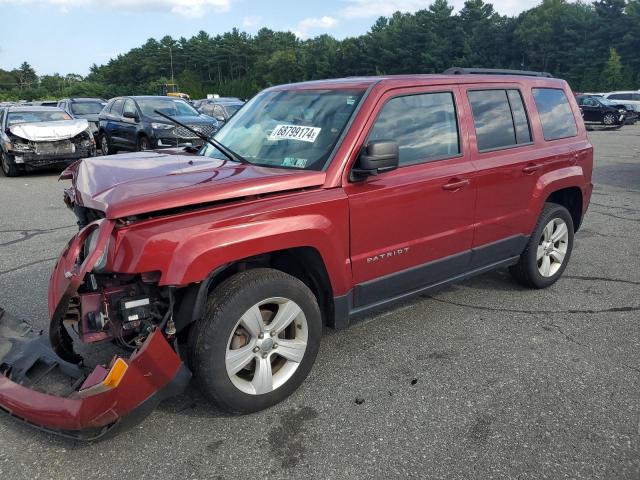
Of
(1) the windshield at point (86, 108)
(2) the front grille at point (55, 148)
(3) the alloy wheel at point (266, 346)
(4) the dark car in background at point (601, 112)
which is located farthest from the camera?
(4) the dark car in background at point (601, 112)

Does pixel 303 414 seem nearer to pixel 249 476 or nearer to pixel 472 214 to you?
pixel 249 476

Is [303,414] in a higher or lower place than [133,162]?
lower

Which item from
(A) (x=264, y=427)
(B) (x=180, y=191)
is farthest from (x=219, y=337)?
(B) (x=180, y=191)

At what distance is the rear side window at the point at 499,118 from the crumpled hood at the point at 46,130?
35.0 feet

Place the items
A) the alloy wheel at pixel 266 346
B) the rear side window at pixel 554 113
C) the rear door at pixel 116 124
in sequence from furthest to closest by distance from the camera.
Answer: the rear door at pixel 116 124 < the rear side window at pixel 554 113 < the alloy wheel at pixel 266 346

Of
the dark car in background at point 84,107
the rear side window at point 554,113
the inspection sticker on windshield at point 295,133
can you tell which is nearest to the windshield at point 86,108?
the dark car in background at point 84,107

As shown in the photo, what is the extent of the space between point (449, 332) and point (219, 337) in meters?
1.98

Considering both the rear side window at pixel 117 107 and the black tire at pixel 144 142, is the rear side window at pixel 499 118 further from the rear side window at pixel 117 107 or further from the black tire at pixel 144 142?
the rear side window at pixel 117 107

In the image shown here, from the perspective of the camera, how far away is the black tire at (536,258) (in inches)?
180

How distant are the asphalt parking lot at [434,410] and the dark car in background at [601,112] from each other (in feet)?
82.4

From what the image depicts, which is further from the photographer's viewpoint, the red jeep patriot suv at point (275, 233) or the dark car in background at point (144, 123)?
the dark car in background at point (144, 123)

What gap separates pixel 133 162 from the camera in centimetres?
345

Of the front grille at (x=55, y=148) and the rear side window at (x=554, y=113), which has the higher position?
the rear side window at (x=554, y=113)

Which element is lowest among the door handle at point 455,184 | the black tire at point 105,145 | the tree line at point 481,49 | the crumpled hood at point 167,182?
the black tire at point 105,145
